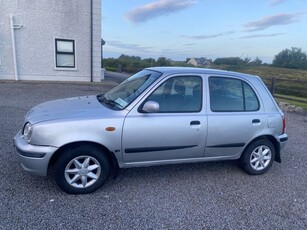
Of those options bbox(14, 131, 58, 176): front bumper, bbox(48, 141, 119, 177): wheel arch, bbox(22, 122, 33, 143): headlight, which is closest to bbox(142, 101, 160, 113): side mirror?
bbox(48, 141, 119, 177): wheel arch

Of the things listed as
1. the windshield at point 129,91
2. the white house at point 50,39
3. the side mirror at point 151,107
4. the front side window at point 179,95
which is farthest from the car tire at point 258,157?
the white house at point 50,39

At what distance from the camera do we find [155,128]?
334 centimetres

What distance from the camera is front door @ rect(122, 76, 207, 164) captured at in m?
3.29

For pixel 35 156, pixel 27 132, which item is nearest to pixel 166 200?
pixel 35 156

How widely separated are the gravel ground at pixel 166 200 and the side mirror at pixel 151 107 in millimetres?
1121

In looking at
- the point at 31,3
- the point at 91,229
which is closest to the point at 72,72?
the point at 31,3

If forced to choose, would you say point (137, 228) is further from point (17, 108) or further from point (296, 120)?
point (296, 120)

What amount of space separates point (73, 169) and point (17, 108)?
5.42m

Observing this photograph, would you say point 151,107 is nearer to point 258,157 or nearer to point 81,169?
point 81,169

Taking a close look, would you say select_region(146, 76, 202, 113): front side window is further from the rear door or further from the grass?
the grass

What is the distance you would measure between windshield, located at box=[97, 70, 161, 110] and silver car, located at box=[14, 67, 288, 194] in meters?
0.02

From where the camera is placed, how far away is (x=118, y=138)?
3215 millimetres

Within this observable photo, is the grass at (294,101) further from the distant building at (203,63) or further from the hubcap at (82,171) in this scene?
the hubcap at (82,171)

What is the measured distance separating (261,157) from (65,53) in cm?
1236
